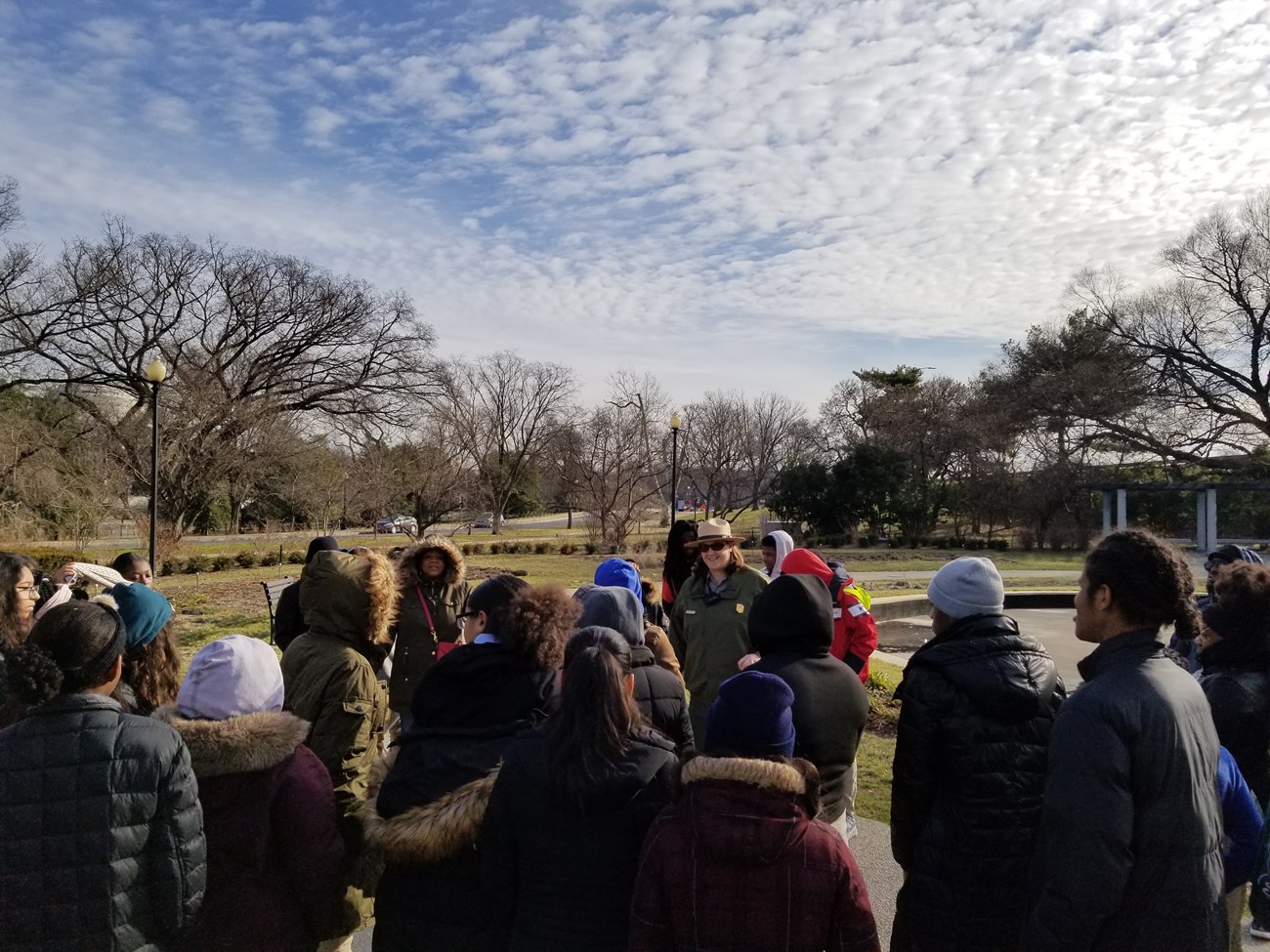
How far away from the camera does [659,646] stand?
404cm

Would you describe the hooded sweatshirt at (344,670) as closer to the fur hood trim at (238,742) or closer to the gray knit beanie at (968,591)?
the fur hood trim at (238,742)

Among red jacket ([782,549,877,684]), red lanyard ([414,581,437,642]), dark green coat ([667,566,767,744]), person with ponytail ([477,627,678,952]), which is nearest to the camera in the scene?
person with ponytail ([477,627,678,952])

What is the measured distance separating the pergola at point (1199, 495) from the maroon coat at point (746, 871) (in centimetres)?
3651

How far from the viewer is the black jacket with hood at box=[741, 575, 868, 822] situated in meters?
2.93

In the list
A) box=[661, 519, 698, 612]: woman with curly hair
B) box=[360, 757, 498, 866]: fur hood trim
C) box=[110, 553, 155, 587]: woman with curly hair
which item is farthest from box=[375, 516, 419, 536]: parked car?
box=[360, 757, 498, 866]: fur hood trim

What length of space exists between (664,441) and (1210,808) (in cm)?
3431

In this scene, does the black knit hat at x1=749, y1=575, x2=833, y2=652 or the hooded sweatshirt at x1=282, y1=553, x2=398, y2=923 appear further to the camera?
the hooded sweatshirt at x1=282, y1=553, x2=398, y2=923

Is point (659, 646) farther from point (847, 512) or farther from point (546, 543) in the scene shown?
point (847, 512)

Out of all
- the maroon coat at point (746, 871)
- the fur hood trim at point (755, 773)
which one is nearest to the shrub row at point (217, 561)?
the maroon coat at point (746, 871)

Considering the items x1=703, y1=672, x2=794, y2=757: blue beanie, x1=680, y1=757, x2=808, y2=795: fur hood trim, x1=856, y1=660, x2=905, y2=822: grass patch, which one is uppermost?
x1=703, y1=672, x2=794, y2=757: blue beanie

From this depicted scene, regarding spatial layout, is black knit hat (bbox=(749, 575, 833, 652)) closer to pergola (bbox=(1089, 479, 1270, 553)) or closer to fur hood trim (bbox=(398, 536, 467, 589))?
fur hood trim (bbox=(398, 536, 467, 589))

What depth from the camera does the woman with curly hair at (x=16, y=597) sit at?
4.24 metres

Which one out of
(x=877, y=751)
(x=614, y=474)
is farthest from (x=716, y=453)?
(x=877, y=751)

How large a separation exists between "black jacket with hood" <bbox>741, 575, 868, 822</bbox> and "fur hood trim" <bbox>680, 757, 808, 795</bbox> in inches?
39.7
